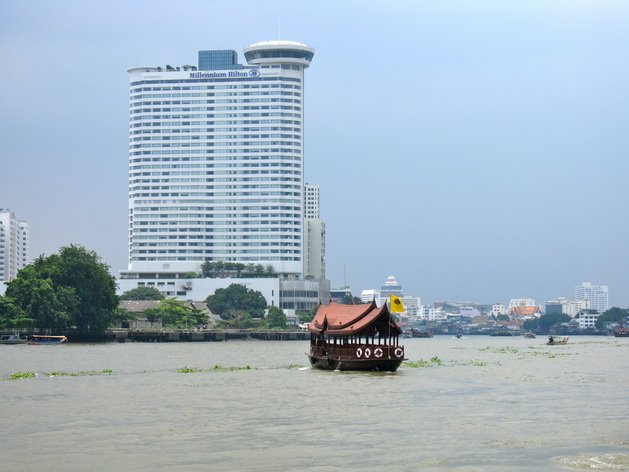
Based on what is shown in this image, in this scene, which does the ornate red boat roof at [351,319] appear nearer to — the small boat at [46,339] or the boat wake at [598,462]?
the boat wake at [598,462]

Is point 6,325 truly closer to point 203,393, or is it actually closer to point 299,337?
point 299,337

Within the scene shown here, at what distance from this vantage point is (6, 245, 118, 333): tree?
440 ft

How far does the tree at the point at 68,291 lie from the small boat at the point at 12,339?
392cm

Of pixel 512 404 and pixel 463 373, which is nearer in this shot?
pixel 512 404

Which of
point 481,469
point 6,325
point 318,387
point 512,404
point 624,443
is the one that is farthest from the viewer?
point 6,325

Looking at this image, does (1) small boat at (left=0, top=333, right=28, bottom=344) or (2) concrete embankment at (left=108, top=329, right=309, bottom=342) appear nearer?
(1) small boat at (left=0, top=333, right=28, bottom=344)

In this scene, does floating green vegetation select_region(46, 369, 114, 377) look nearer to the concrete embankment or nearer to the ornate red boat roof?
the ornate red boat roof

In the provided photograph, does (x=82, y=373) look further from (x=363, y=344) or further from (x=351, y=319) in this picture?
(x=363, y=344)

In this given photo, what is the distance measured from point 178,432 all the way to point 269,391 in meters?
18.2

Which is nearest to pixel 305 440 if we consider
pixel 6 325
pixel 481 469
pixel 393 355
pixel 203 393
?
pixel 481 469

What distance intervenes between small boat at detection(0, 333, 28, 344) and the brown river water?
60715mm

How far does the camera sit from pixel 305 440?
36844mm

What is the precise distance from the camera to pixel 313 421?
4238 cm

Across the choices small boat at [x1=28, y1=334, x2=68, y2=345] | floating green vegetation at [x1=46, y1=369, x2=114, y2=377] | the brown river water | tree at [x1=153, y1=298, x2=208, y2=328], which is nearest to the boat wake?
the brown river water
